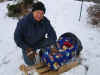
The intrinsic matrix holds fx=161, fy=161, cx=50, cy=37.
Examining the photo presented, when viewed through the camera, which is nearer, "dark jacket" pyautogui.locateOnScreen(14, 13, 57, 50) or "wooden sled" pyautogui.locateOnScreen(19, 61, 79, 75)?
"dark jacket" pyautogui.locateOnScreen(14, 13, 57, 50)

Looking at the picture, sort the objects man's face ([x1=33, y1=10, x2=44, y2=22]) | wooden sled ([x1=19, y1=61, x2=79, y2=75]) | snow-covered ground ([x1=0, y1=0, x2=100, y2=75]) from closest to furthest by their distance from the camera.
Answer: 1. man's face ([x1=33, y1=10, x2=44, y2=22])
2. wooden sled ([x1=19, y1=61, x2=79, y2=75])
3. snow-covered ground ([x1=0, y1=0, x2=100, y2=75])

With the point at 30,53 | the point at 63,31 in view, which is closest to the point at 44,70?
the point at 30,53

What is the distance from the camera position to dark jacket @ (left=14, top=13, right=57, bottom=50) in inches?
101

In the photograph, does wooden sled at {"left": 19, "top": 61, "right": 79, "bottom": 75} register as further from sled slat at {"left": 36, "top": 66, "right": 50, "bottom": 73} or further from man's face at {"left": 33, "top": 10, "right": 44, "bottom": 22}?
man's face at {"left": 33, "top": 10, "right": 44, "bottom": 22}

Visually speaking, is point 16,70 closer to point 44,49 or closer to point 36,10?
point 44,49

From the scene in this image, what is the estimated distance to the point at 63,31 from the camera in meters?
5.01

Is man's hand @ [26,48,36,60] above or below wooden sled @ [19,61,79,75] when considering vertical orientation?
above

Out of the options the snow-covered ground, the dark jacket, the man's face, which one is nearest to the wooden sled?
the dark jacket

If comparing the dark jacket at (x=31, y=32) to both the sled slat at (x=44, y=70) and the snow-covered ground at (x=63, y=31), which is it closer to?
the sled slat at (x=44, y=70)

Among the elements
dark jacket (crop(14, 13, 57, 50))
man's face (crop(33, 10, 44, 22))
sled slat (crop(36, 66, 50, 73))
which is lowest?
sled slat (crop(36, 66, 50, 73))

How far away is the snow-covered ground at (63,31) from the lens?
3630 mm

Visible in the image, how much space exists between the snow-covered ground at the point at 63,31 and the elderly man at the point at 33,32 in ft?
2.71

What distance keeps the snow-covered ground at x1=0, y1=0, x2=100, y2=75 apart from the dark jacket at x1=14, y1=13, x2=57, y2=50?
912 millimetres

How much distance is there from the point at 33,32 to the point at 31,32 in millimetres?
38
